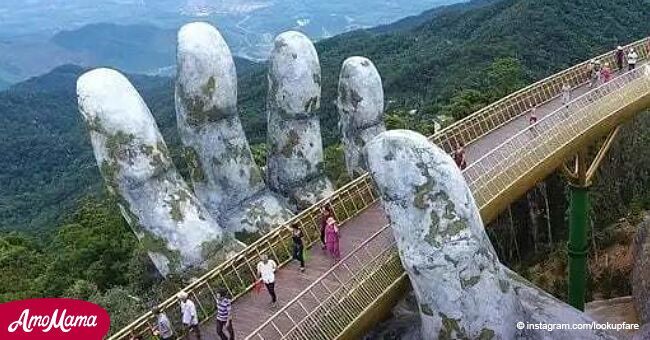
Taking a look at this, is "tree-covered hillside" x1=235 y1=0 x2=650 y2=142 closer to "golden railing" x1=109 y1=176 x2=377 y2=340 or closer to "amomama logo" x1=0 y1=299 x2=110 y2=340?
"golden railing" x1=109 y1=176 x2=377 y2=340

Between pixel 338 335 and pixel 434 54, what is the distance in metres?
56.5

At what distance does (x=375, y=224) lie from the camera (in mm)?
17250

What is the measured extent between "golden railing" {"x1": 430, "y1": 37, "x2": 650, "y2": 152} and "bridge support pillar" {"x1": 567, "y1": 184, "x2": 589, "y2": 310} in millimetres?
3099

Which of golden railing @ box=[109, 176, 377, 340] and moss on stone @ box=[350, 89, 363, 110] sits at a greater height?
moss on stone @ box=[350, 89, 363, 110]

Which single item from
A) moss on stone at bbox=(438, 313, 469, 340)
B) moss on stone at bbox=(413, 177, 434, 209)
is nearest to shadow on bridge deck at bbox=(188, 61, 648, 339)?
moss on stone at bbox=(438, 313, 469, 340)

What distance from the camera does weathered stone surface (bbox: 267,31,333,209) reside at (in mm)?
18828

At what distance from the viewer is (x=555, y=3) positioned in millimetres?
62344

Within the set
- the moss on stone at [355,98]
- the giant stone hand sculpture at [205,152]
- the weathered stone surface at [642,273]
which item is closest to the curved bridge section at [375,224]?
the giant stone hand sculpture at [205,152]

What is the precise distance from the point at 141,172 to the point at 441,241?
582cm

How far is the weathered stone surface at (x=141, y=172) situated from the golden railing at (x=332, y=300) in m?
2.79

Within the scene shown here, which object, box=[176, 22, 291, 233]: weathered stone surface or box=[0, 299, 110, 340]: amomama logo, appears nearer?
box=[0, 299, 110, 340]: amomama logo

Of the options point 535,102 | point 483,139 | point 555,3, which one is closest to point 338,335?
point 483,139

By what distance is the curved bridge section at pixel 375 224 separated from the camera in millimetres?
12938

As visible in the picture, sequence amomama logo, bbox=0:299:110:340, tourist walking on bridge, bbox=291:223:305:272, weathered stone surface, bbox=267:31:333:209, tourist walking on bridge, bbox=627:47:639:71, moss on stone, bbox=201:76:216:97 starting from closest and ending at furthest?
1. amomama logo, bbox=0:299:110:340
2. tourist walking on bridge, bbox=291:223:305:272
3. moss on stone, bbox=201:76:216:97
4. weathered stone surface, bbox=267:31:333:209
5. tourist walking on bridge, bbox=627:47:639:71
